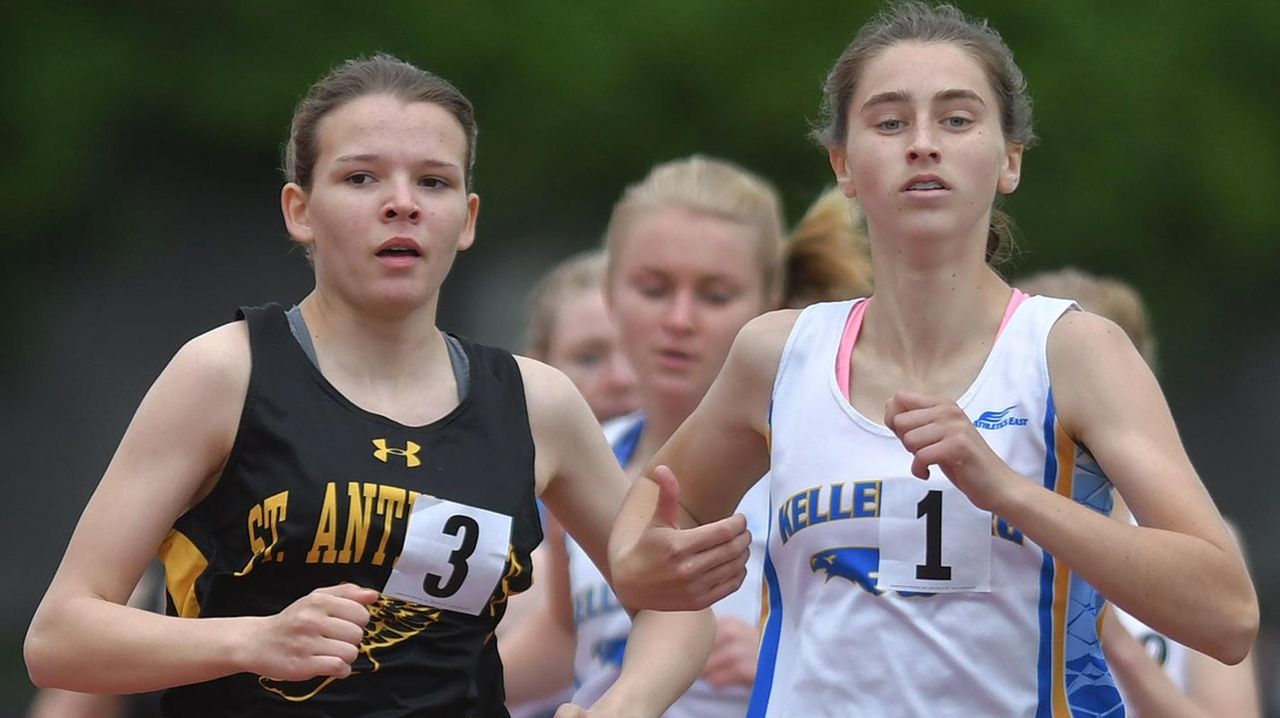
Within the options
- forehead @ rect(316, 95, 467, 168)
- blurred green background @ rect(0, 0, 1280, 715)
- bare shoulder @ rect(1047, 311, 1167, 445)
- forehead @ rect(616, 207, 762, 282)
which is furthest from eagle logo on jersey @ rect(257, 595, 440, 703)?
blurred green background @ rect(0, 0, 1280, 715)

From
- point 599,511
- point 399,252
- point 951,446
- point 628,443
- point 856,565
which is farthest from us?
point 628,443

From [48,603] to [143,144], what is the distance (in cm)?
897

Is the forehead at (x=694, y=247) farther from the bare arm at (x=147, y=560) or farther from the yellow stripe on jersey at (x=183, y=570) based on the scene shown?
the yellow stripe on jersey at (x=183, y=570)

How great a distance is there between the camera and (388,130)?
3.80 meters

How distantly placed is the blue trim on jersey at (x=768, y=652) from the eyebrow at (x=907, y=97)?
2.80ft

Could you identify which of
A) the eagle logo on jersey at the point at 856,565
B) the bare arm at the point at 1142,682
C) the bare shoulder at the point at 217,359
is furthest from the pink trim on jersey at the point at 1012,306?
the bare shoulder at the point at 217,359

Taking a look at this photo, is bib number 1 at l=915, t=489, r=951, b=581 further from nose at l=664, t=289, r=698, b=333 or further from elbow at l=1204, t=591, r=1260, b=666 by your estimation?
nose at l=664, t=289, r=698, b=333

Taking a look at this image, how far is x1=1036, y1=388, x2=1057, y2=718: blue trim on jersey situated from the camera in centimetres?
351

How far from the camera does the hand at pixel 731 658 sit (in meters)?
4.63

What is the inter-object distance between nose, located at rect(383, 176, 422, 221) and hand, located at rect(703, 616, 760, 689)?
1.39m

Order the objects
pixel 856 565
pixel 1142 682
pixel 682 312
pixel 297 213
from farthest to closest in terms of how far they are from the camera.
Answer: pixel 682 312 < pixel 1142 682 < pixel 297 213 < pixel 856 565

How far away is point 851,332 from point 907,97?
0.44 meters

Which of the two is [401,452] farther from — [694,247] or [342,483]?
[694,247]

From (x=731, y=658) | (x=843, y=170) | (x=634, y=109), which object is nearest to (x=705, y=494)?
(x=843, y=170)
